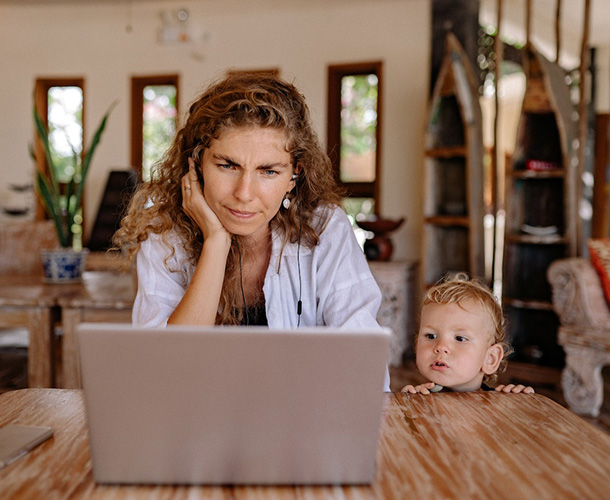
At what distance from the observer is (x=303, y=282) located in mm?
1509

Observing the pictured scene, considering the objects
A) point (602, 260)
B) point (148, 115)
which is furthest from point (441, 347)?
point (148, 115)

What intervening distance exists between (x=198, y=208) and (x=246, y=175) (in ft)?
0.65

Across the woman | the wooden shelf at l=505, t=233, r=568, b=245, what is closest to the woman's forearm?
the woman

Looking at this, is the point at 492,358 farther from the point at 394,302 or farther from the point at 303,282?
the point at 394,302

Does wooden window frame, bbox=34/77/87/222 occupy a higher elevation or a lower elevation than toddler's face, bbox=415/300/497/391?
higher

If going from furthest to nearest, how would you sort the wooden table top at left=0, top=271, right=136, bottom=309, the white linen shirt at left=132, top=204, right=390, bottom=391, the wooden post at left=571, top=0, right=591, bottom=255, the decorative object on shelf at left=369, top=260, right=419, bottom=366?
the decorative object on shelf at left=369, top=260, right=419, bottom=366 → the wooden post at left=571, top=0, right=591, bottom=255 → the wooden table top at left=0, top=271, right=136, bottom=309 → the white linen shirt at left=132, top=204, right=390, bottom=391

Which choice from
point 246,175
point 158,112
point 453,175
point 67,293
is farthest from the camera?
point 158,112

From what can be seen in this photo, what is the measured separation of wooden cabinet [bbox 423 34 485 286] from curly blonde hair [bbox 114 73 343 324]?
8.29 feet

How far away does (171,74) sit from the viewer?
17.4ft

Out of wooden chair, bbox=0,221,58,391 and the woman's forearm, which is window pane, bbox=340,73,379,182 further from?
the woman's forearm

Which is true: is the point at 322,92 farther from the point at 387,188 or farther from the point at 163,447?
the point at 163,447

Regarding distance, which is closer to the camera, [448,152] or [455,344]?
[455,344]

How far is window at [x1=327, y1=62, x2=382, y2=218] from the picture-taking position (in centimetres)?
479

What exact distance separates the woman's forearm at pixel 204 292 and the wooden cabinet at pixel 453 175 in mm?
2857
